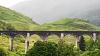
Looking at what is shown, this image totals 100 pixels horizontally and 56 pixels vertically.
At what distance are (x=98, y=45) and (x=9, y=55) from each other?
3653cm

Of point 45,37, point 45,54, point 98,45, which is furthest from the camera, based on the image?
point 45,37

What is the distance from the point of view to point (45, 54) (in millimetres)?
102625

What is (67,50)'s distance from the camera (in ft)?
346

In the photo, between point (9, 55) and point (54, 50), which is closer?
point (54, 50)

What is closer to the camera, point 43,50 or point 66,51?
point 43,50

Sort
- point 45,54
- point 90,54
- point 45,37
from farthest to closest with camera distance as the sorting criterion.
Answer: point 45,37
point 90,54
point 45,54

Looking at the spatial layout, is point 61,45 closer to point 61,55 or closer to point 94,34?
point 61,55

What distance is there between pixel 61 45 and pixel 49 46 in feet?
23.2

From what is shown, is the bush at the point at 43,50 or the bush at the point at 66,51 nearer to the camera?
the bush at the point at 43,50

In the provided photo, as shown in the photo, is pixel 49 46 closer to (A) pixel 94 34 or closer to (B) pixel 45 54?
(B) pixel 45 54

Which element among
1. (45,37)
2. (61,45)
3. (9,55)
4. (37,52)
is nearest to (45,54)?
(37,52)

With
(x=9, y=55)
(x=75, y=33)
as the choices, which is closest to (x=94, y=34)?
(x=75, y=33)

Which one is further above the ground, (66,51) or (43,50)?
(43,50)

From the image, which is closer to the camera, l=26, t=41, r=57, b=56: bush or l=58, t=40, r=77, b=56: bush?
l=26, t=41, r=57, b=56: bush
